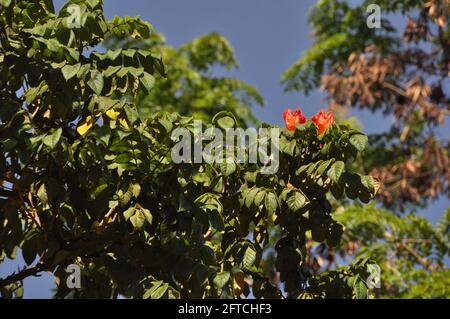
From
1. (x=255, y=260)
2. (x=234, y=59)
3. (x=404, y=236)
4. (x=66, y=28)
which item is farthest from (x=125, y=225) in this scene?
(x=234, y=59)

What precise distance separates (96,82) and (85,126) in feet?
0.72

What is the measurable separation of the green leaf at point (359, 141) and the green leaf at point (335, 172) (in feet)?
0.37

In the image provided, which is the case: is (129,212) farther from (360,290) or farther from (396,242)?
(396,242)

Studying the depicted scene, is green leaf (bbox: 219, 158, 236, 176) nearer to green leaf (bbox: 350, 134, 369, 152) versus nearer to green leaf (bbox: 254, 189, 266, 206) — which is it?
green leaf (bbox: 254, 189, 266, 206)

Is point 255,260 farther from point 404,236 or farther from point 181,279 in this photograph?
point 404,236

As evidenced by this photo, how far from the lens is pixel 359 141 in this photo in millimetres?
3672

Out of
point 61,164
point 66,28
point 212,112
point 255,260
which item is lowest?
point 255,260

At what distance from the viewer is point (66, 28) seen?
12.3 feet

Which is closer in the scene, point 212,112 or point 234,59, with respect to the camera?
point 212,112

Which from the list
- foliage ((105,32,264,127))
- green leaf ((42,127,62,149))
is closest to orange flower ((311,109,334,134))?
green leaf ((42,127,62,149))

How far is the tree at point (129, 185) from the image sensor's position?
3.45 m

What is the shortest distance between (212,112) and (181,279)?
32.3ft

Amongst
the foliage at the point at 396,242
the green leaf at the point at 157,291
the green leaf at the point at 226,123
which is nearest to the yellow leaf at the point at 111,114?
the green leaf at the point at 226,123

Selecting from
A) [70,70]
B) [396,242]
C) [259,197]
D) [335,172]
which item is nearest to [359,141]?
[335,172]
